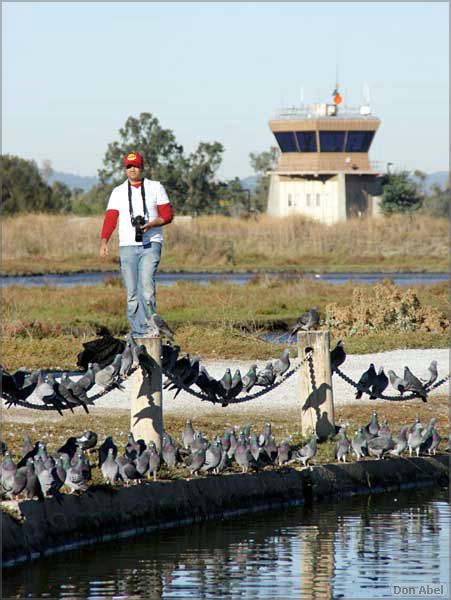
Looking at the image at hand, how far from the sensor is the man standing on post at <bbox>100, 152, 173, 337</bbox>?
14.2 meters

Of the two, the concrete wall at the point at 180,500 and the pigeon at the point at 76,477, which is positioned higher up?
the pigeon at the point at 76,477

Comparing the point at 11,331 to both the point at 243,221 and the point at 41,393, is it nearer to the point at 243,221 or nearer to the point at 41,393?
the point at 41,393

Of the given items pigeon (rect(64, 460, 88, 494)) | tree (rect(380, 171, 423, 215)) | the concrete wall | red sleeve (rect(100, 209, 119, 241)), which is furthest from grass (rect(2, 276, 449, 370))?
tree (rect(380, 171, 423, 215))

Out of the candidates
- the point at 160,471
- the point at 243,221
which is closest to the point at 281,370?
the point at 160,471

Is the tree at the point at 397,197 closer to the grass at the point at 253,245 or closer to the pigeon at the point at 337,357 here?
the grass at the point at 253,245

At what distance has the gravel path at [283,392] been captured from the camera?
18.0 m

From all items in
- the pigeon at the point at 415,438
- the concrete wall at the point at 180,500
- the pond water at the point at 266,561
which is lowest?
the pond water at the point at 266,561

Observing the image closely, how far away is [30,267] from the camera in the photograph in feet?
219

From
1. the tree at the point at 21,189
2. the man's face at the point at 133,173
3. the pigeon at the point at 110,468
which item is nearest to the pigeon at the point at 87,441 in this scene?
the pigeon at the point at 110,468

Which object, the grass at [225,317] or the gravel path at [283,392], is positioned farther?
the grass at [225,317]

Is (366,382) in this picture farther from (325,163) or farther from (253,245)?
(325,163)

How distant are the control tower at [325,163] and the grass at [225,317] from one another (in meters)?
55.0

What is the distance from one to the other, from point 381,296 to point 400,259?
4755cm

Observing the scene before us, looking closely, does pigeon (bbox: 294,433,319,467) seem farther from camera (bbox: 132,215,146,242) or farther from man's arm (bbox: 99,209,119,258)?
man's arm (bbox: 99,209,119,258)
